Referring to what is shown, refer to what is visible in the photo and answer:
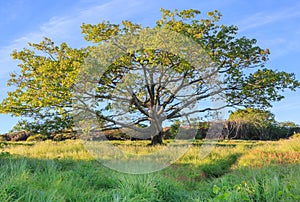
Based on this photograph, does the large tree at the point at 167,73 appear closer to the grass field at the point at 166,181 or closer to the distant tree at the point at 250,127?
the grass field at the point at 166,181

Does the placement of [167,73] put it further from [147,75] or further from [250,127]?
[250,127]

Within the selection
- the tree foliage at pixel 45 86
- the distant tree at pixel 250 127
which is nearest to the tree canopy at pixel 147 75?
the tree foliage at pixel 45 86

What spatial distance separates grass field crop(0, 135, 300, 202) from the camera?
13.8 feet

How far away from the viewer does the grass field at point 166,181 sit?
4.22 metres

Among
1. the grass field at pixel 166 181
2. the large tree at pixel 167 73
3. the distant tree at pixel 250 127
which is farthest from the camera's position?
the distant tree at pixel 250 127

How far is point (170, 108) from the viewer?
14484mm

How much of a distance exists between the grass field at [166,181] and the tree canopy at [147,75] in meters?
3.45

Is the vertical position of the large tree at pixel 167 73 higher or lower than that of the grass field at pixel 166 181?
higher

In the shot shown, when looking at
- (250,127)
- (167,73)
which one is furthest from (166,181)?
(250,127)

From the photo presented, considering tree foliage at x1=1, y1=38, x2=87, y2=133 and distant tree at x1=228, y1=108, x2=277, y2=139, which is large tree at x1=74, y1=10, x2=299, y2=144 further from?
distant tree at x1=228, y1=108, x2=277, y2=139

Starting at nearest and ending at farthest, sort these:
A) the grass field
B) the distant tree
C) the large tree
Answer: the grass field, the large tree, the distant tree

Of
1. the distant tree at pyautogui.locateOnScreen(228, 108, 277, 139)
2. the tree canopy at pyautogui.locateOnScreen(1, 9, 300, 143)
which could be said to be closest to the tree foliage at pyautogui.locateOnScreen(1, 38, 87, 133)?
the tree canopy at pyautogui.locateOnScreen(1, 9, 300, 143)

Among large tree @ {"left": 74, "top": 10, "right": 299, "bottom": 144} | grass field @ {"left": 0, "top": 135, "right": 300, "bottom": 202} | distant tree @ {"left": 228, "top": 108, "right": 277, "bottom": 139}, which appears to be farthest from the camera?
distant tree @ {"left": 228, "top": 108, "right": 277, "bottom": 139}

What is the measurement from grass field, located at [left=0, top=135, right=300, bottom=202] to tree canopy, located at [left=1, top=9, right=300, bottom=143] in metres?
3.45
